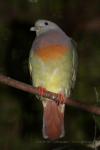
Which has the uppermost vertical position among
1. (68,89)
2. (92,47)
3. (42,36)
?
(42,36)

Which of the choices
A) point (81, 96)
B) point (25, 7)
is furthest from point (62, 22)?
point (81, 96)

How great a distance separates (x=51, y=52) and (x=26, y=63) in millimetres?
1021

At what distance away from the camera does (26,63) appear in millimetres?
3459

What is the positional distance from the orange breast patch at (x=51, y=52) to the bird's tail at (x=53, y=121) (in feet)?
0.70

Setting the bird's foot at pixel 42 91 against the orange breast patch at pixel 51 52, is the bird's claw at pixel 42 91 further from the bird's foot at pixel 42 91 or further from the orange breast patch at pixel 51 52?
the orange breast patch at pixel 51 52

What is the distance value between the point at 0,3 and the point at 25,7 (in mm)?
158

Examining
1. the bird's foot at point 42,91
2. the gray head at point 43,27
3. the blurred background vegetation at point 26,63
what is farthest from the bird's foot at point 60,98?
the blurred background vegetation at point 26,63

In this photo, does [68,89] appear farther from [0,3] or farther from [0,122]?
[0,3]

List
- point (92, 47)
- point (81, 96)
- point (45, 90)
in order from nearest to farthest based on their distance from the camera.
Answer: point (45, 90)
point (81, 96)
point (92, 47)

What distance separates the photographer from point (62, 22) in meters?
3.69

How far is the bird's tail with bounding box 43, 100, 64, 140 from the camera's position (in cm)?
246

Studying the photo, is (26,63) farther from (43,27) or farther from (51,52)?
(51,52)

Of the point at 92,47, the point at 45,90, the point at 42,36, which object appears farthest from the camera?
the point at 92,47

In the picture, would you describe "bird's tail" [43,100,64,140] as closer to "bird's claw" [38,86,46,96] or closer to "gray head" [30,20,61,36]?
"bird's claw" [38,86,46,96]
